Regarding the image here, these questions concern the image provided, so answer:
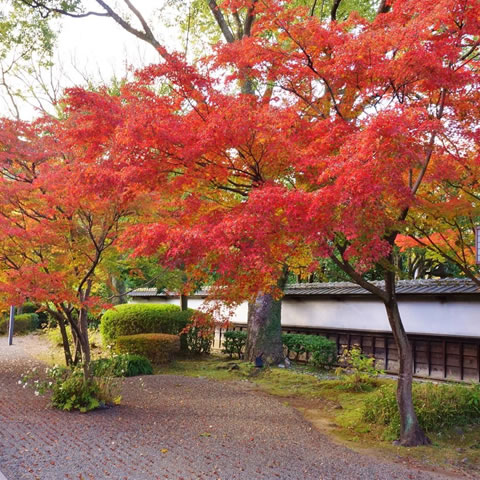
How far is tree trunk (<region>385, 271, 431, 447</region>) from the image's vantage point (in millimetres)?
7492

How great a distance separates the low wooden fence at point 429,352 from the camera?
12414mm

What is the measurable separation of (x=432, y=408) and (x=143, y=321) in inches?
454

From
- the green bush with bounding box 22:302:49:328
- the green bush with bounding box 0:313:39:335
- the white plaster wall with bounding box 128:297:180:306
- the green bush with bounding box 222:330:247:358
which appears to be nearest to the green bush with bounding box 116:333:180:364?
the green bush with bounding box 222:330:247:358

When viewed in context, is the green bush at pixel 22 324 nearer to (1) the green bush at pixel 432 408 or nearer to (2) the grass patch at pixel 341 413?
(2) the grass patch at pixel 341 413

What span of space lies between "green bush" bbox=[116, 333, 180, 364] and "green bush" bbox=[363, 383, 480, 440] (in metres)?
8.29

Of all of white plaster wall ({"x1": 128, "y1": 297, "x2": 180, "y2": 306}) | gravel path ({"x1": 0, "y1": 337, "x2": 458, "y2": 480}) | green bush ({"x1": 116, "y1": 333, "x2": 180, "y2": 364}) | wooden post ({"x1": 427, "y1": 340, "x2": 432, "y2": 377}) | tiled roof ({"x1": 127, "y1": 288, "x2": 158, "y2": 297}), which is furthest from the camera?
tiled roof ({"x1": 127, "y1": 288, "x2": 158, "y2": 297})

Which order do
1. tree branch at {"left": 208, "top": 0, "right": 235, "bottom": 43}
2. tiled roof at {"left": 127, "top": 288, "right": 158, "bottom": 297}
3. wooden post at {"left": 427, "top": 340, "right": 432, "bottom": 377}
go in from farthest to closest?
tiled roof at {"left": 127, "top": 288, "right": 158, "bottom": 297}
tree branch at {"left": 208, "top": 0, "right": 235, "bottom": 43}
wooden post at {"left": 427, "top": 340, "right": 432, "bottom": 377}

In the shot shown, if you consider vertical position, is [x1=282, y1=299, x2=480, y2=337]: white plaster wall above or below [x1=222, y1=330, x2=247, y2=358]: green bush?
above

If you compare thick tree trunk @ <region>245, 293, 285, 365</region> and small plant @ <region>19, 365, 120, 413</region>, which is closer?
small plant @ <region>19, 365, 120, 413</region>

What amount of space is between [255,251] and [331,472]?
282 centimetres

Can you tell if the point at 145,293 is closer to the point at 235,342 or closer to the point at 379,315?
the point at 235,342

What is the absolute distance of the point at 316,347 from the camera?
15.1 meters

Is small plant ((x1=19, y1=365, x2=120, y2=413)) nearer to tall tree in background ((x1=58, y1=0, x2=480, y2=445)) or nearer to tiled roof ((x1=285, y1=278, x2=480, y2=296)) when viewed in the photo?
tall tree in background ((x1=58, y1=0, x2=480, y2=445))

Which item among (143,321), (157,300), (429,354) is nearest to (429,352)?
(429,354)
